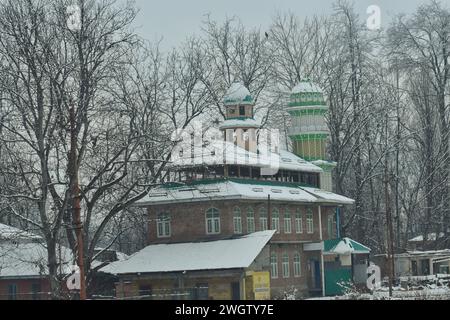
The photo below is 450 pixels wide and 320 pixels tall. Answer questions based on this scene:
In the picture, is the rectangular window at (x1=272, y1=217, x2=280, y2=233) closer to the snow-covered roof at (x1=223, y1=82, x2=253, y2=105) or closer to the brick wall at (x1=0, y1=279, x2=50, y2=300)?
the snow-covered roof at (x1=223, y1=82, x2=253, y2=105)

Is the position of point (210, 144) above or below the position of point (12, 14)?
below

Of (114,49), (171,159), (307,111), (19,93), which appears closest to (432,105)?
(307,111)

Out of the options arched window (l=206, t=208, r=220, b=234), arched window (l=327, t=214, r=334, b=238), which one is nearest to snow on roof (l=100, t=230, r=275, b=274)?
arched window (l=206, t=208, r=220, b=234)

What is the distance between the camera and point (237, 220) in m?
53.1

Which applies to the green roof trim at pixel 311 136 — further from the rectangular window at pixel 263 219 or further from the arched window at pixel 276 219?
the rectangular window at pixel 263 219

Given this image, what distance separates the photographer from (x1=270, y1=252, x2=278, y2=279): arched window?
53.6 meters

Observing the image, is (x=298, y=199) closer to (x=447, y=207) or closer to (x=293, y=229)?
(x=293, y=229)

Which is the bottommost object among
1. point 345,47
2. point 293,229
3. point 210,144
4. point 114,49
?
point 293,229

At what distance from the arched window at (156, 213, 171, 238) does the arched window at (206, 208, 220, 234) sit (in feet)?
8.37

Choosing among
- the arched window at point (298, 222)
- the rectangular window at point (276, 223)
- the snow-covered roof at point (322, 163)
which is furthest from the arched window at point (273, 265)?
the snow-covered roof at point (322, 163)

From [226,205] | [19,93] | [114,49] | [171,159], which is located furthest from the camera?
[226,205]

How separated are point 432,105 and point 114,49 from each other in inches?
1277

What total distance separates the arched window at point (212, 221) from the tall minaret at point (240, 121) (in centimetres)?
649

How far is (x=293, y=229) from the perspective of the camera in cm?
5741
